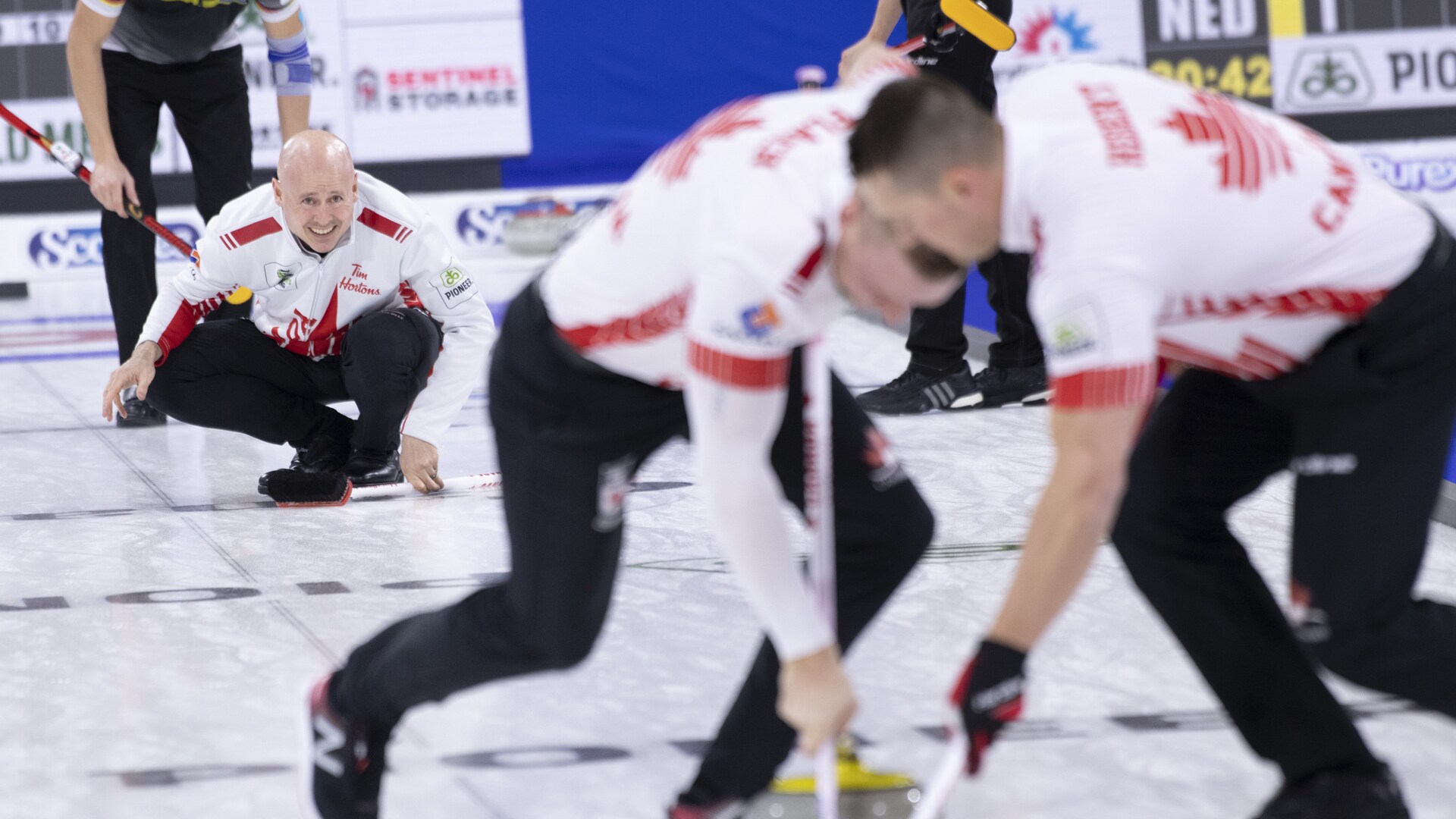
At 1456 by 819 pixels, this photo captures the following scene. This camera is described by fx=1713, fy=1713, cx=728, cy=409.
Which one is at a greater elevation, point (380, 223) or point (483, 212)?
point (380, 223)

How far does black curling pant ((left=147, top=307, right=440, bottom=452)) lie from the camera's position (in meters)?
3.67

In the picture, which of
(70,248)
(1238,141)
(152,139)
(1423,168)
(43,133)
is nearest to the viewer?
(1238,141)

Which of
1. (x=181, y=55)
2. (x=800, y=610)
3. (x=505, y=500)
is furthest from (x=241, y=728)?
(x=181, y=55)

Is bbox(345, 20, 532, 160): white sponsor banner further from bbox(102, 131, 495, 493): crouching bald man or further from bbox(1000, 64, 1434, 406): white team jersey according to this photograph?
bbox(1000, 64, 1434, 406): white team jersey

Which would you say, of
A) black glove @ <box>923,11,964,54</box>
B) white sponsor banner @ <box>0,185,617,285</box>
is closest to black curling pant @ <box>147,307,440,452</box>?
black glove @ <box>923,11,964,54</box>

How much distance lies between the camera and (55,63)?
8.45 metres

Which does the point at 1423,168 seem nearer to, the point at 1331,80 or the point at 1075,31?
the point at 1331,80

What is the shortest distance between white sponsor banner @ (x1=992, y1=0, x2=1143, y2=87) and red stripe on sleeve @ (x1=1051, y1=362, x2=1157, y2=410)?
822 cm

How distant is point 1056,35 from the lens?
31.1ft

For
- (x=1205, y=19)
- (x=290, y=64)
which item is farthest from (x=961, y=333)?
(x=1205, y=19)

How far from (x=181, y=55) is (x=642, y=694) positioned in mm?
2933

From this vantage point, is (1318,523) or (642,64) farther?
(642,64)

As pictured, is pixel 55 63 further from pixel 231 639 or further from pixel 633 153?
pixel 231 639

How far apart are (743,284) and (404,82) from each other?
305 inches
